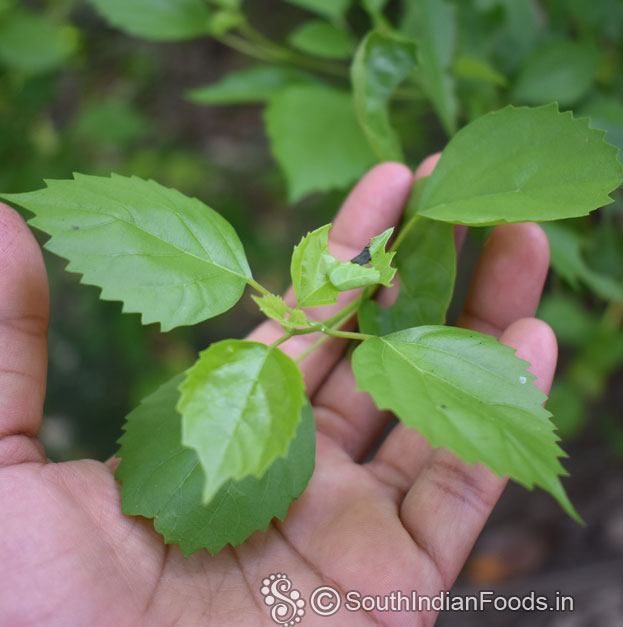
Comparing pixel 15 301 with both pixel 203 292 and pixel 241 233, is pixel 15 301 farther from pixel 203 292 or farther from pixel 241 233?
pixel 241 233

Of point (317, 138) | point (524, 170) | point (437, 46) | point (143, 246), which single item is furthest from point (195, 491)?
point (437, 46)

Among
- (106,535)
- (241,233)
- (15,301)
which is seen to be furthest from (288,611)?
(241,233)

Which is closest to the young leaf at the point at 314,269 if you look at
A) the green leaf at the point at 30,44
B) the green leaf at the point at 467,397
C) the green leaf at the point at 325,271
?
the green leaf at the point at 325,271

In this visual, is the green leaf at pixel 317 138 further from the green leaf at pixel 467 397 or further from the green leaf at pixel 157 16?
the green leaf at pixel 467 397

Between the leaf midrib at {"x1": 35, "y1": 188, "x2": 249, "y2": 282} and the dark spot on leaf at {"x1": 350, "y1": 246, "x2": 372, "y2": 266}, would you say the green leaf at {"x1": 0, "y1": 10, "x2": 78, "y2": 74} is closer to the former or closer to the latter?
the leaf midrib at {"x1": 35, "y1": 188, "x2": 249, "y2": 282}

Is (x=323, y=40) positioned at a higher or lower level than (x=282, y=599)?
higher

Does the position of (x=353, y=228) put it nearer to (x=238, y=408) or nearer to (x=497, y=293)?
(x=497, y=293)

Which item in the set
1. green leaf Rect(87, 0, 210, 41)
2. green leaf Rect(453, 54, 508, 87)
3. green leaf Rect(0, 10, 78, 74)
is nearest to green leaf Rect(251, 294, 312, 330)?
green leaf Rect(453, 54, 508, 87)

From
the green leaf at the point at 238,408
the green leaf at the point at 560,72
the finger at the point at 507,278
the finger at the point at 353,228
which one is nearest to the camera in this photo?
the green leaf at the point at 238,408
